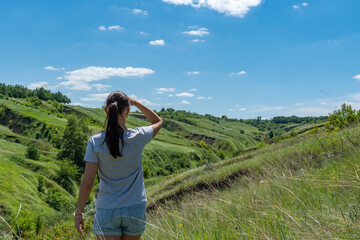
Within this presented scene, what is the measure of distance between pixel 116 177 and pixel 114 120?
66 cm

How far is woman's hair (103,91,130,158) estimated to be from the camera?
10.2 feet

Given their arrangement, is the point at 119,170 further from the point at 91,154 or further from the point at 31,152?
the point at 31,152

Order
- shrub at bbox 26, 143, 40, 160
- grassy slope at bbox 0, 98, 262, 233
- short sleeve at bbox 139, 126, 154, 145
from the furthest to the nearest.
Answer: shrub at bbox 26, 143, 40, 160
grassy slope at bbox 0, 98, 262, 233
short sleeve at bbox 139, 126, 154, 145

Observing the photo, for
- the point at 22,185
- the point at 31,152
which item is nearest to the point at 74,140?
the point at 31,152

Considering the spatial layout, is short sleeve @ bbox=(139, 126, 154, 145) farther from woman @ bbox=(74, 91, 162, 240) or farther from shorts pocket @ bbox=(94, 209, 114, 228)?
shorts pocket @ bbox=(94, 209, 114, 228)

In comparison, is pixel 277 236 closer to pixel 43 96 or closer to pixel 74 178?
pixel 74 178

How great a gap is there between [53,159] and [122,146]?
79.4 m

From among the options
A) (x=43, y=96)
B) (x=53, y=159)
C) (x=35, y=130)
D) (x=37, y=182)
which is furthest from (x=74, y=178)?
(x=43, y=96)

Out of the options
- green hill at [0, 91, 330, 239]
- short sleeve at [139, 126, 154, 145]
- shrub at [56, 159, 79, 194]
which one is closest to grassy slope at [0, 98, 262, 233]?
green hill at [0, 91, 330, 239]

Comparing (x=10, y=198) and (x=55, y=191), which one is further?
(x=55, y=191)

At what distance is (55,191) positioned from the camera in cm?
5534

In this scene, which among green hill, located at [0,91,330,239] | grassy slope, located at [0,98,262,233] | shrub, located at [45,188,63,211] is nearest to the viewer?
green hill, located at [0,91,330,239]

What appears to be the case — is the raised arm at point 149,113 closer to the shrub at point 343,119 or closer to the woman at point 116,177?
the woman at point 116,177

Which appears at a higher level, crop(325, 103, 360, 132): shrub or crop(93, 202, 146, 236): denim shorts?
crop(325, 103, 360, 132): shrub
